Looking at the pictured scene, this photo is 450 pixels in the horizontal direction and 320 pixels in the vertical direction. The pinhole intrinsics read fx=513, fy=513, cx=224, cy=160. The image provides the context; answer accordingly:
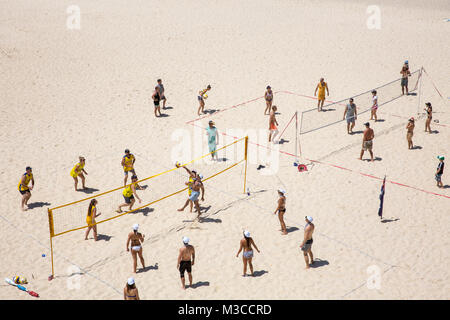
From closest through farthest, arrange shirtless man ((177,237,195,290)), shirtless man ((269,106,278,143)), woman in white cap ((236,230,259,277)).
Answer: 1. shirtless man ((177,237,195,290))
2. woman in white cap ((236,230,259,277))
3. shirtless man ((269,106,278,143))

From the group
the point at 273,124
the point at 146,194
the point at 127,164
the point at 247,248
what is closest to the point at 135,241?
the point at 247,248

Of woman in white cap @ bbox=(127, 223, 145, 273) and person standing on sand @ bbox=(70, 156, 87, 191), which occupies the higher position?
person standing on sand @ bbox=(70, 156, 87, 191)

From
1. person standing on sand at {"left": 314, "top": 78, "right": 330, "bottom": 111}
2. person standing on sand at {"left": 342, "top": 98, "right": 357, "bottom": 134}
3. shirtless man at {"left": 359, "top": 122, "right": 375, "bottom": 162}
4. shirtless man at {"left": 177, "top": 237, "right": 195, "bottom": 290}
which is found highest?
person standing on sand at {"left": 314, "top": 78, "right": 330, "bottom": 111}

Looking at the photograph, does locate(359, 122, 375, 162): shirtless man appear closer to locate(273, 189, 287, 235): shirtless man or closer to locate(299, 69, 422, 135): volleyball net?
locate(299, 69, 422, 135): volleyball net

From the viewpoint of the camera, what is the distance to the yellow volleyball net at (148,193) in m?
13.8

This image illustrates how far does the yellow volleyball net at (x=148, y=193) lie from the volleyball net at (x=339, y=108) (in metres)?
3.04

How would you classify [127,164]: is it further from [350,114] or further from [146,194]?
[350,114]

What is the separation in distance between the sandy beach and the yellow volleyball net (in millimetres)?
85

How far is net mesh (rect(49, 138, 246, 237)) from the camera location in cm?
1386

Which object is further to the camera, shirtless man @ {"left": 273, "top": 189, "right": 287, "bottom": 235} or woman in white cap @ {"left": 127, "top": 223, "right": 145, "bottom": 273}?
shirtless man @ {"left": 273, "top": 189, "right": 287, "bottom": 235}

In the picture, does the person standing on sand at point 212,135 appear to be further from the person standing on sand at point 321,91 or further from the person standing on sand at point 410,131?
the person standing on sand at point 410,131

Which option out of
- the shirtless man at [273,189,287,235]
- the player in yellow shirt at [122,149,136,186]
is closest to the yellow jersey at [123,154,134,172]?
the player in yellow shirt at [122,149,136,186]

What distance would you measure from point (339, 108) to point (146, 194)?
35.3 ft

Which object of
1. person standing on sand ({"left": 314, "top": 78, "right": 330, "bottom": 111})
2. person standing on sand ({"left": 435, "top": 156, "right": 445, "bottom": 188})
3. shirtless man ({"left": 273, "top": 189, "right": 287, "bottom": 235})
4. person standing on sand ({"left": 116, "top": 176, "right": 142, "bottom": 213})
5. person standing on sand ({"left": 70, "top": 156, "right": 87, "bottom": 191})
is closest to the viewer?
shirtless man ({"left": 273, "top": 189, "right": 287, "bottom": 235})
